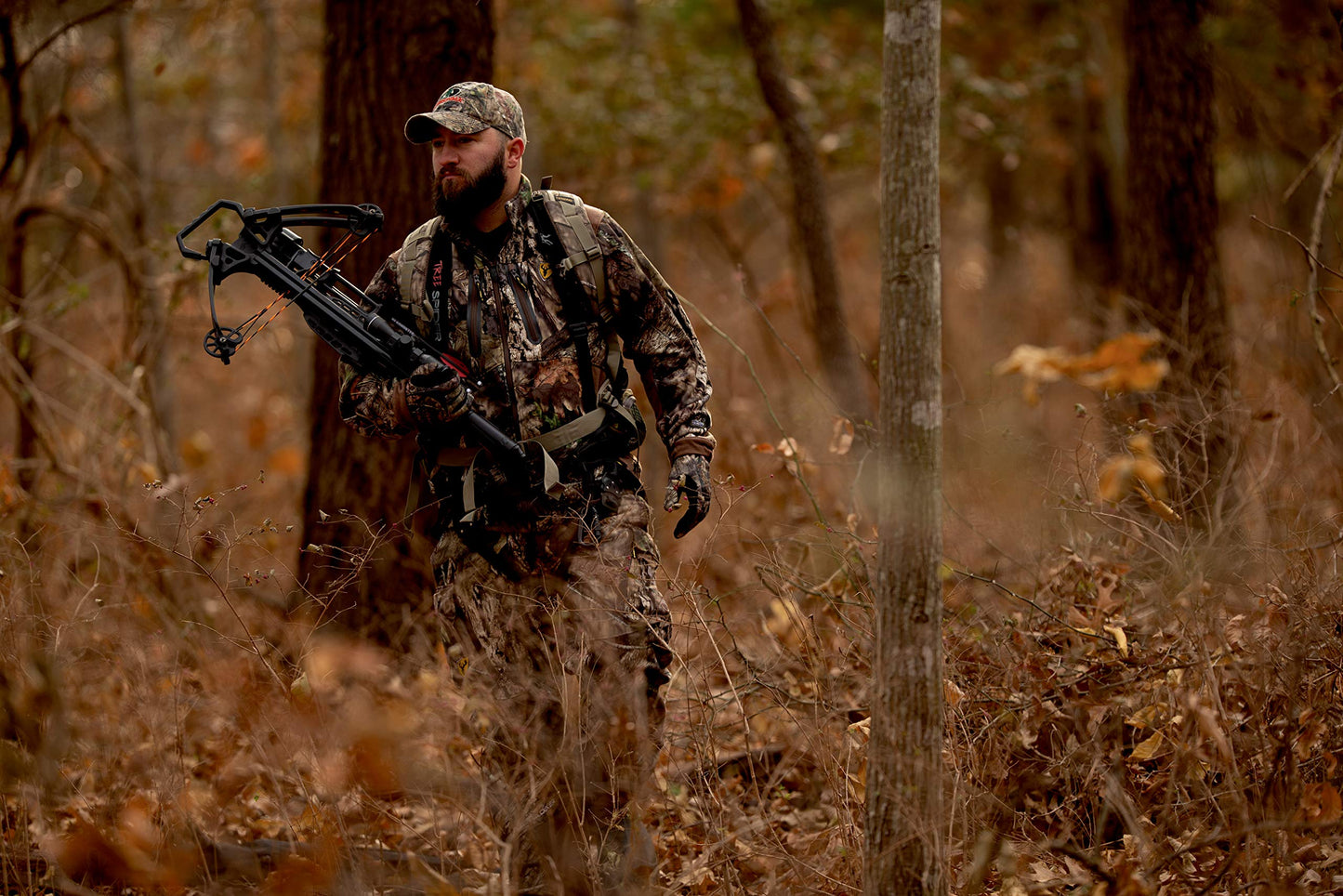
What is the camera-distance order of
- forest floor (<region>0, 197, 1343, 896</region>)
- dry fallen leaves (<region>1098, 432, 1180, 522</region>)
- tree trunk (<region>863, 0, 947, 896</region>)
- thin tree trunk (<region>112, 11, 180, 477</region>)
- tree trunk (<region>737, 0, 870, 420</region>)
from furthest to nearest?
thin tree trunk (<region>112, 11, 180, 477</region>), tree trunk (<region>737, 0, 870, 420</region>), dry fallen leaves (<region>1098, 432, 1180, 522</region>), forest floor (<region>0, 197, 1343, 896</region>), tree trunk (<region>863, 0, 947, 896</region>)

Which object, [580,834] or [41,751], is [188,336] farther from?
[580,834]

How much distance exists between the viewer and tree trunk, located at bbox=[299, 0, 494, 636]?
17.7 feet

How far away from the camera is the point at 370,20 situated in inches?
214

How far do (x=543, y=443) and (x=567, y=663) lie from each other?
2.30 ft

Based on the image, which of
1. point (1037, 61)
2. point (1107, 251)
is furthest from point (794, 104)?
point (1107, 251)

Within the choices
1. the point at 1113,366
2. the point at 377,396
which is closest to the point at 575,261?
the point at 377,396

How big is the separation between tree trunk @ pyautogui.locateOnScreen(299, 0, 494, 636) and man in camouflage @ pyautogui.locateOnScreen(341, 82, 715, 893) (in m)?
1.61

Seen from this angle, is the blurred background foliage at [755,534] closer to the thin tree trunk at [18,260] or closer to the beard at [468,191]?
the thin tree trunk at [18,260]

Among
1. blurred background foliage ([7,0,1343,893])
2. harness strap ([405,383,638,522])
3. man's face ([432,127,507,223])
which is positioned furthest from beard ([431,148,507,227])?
blurred background foliage ([7,0,1343,893])

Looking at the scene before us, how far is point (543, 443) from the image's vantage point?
375cm

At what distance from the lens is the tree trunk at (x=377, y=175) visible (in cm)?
538

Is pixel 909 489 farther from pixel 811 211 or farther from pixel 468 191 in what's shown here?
pixel 811 211

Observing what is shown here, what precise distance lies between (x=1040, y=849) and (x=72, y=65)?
6.77m

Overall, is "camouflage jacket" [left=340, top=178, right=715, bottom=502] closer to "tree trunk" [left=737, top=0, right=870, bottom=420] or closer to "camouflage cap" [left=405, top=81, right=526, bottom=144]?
"camouflage cap" [left=405, top=81, right=526, bottom=144]
